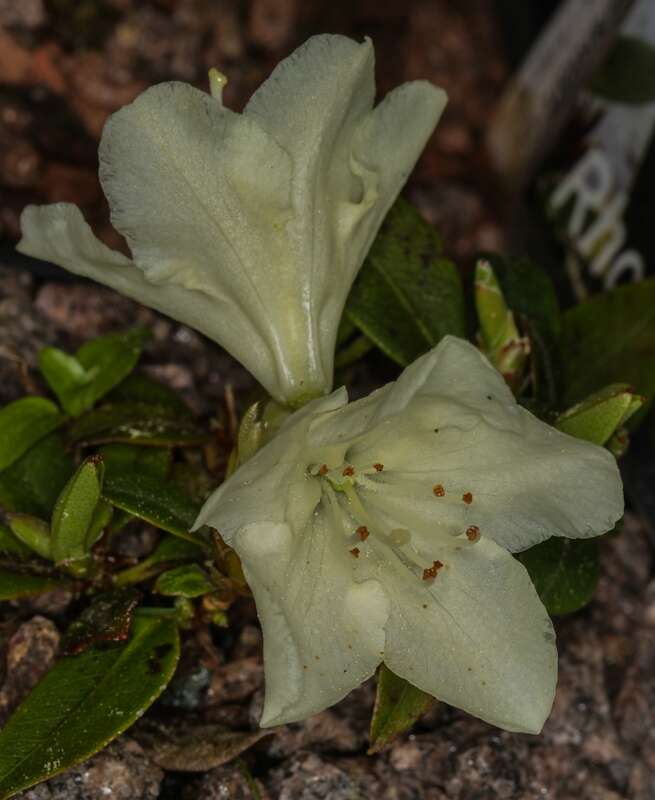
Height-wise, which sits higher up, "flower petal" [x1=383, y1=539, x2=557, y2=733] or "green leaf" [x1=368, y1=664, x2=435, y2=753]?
"flower petal" [x1=383, y1=539, x2=557, y2=733]

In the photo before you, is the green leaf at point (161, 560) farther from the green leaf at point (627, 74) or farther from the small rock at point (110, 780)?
the green leaf at point (627, 74)

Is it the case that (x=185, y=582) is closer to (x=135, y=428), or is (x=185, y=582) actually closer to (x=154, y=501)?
(x=154, y=501)

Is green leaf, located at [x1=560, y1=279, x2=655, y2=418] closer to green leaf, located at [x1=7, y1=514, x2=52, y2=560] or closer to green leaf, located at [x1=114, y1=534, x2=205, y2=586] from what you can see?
green leaf, located at [x1=114, y1=534, x2=205, y2=586]

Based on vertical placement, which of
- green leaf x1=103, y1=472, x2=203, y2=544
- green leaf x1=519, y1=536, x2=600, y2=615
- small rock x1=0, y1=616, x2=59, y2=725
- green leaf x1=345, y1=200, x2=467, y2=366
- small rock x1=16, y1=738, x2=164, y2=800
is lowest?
small rock x1=0, y1=616, x2=59, y2=725

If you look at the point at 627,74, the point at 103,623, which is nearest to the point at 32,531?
the point at 103,623

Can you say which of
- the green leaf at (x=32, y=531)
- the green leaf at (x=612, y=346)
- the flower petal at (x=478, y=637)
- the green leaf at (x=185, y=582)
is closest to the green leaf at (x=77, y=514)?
the green leaf at (x=32, y=531)

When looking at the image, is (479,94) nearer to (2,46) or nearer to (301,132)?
(2,46)

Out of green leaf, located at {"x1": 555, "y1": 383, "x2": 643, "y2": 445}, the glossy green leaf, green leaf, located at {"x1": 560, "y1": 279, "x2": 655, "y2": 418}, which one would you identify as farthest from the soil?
green leaf, located at {"x1": 555, "y1": 383, "x2": 643, "y2": 445}
